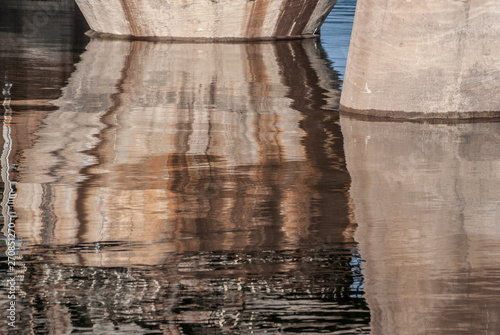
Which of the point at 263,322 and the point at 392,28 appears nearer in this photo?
the point at 263,322

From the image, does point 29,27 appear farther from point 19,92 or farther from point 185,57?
point 19,92

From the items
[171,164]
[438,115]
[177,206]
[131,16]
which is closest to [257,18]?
[131,16]

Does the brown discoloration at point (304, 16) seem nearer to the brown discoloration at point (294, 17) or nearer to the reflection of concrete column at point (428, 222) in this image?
the brown discoloration at point (294, 17)

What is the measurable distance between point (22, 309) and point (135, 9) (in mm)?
14098

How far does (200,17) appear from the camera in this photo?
1777 cm

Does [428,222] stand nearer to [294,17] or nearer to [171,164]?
[171,164]

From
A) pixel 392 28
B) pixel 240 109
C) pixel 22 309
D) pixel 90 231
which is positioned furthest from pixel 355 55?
pixel 22 309

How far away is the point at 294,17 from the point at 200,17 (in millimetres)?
1957

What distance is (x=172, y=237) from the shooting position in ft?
17.8

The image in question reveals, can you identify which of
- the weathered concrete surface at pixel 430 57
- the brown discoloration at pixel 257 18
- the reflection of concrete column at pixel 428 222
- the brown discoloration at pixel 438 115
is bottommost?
the reflection of concrete column at pixel 428 222

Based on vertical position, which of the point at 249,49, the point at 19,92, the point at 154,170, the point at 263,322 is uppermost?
the point at 249,49

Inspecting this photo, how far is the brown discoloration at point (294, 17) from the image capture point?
18134mm

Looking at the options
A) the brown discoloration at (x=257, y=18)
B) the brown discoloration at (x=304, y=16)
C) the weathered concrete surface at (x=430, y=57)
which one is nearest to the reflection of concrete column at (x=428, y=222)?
the weathered concrete surface at (x=430, y=57)

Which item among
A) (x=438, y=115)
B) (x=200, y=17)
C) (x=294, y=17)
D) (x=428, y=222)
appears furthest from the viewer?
(x=294, y=17)
